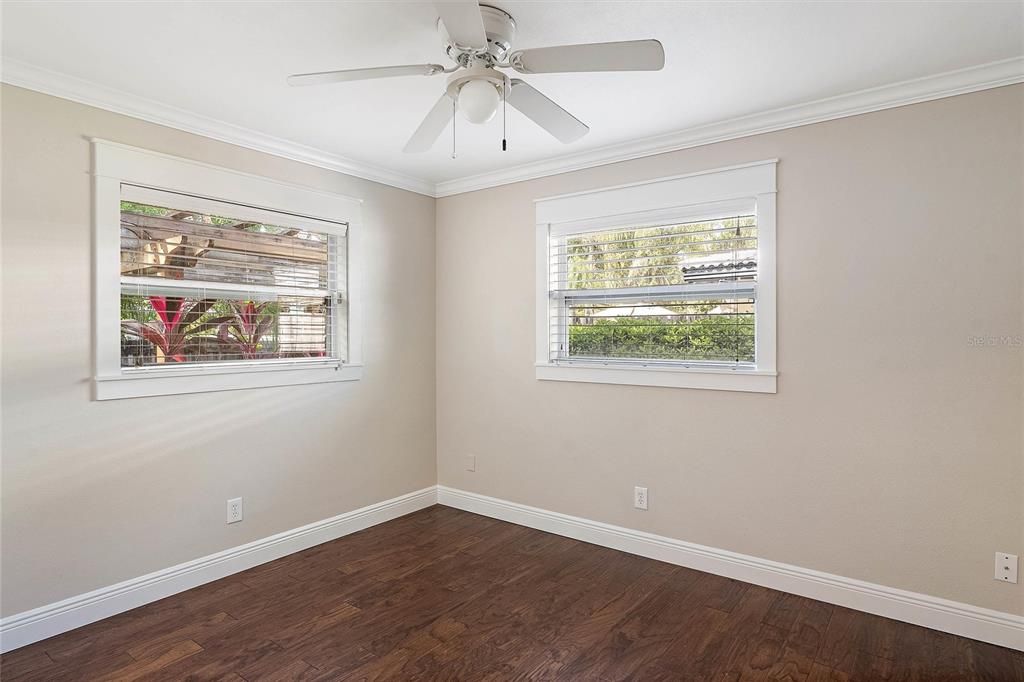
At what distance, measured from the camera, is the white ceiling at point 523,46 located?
199 centimetres

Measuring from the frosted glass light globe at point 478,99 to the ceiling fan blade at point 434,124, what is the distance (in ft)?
0.42

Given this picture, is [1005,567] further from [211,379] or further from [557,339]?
[211,379]

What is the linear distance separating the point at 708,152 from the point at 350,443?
2.83m

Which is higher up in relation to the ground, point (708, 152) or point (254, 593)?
point (708, 152)

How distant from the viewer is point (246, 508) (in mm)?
3191

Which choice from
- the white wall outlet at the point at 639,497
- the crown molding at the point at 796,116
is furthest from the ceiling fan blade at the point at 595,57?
the white wall outlet at the point at 639,497

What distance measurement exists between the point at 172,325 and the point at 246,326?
1.31 ft

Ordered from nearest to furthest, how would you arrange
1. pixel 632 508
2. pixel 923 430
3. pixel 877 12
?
pixel 877 12 → pixel 923 430 → pixel 632 508

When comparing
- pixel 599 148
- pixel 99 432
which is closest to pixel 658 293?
pixel 599 148

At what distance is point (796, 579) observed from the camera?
9.41 ft

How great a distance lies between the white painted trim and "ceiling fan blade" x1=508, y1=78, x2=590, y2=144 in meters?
2.73

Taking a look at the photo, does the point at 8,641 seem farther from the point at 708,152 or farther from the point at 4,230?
the point at 708,152

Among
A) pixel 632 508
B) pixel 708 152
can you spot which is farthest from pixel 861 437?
pixel 708 152

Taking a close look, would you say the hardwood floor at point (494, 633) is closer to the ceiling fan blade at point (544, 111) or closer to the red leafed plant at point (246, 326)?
the red leafed plant at point (246, 326)
